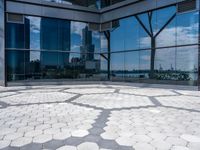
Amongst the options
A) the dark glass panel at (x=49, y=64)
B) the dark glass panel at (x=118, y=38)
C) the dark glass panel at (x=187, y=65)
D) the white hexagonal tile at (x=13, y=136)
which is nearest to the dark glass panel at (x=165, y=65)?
the dark glass panel at (x=187, y=65)

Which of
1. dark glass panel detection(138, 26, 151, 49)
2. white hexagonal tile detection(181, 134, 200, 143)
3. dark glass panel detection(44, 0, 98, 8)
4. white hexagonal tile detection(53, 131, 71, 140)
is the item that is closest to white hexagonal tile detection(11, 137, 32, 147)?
white hexagonal tile detection(53, 131, 71, 140)

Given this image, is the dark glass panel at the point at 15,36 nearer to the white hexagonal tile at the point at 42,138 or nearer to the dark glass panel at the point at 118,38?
the dark glass panel at the point at 118,38

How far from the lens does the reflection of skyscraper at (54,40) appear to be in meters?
17.5

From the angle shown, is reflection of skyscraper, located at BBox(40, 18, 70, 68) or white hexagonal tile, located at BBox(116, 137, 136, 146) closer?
white hexagonal tile, located at BBox(116, 137, 136, 146)

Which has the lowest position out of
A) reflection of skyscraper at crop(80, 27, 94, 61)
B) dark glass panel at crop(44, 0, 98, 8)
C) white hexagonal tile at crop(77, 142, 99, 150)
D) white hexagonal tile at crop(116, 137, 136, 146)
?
white hexagonal tile at crop(77, 142, 99, 150)

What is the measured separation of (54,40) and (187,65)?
1112 centimetres

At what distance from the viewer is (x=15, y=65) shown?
53.0ft

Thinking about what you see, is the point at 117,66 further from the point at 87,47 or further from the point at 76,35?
the point at 76,35

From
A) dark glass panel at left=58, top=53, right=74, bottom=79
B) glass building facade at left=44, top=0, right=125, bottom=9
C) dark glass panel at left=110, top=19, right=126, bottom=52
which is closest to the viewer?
dark glass panel at left=58, top=53, right=74, bottom=79

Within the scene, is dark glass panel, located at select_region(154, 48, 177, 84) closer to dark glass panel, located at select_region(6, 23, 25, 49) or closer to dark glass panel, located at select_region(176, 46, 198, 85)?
dark glass panel, located at select_region(176, 46, 198, 85)

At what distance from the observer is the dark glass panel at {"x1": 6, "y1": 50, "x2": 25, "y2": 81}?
15938mm

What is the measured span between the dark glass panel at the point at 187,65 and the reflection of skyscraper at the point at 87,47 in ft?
27.2

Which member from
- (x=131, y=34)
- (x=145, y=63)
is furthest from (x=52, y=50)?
(x=145, y=63)

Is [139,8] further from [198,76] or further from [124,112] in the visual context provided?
[124,112]
